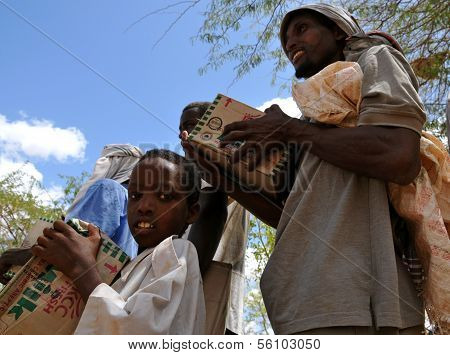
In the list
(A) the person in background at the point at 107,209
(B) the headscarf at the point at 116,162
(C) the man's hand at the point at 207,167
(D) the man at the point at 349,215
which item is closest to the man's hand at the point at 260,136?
(D) the man at the point at 349,215

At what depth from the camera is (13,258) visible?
2174 mm

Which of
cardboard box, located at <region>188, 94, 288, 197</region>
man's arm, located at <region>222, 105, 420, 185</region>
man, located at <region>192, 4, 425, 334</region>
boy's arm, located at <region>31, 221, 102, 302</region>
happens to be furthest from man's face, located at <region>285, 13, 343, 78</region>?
boy's arm, located at <region>31, 221, 102, 302</region>

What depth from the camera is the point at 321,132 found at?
6.14 ft

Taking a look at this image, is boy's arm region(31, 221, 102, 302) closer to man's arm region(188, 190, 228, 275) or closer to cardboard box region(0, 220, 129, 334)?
cardboard box region(0, 220, 129, 334)

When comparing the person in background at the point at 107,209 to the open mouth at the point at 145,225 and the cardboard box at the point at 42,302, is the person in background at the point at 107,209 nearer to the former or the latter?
the open mouth at the point at 145,225

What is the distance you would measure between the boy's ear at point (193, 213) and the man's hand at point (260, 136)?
390mm

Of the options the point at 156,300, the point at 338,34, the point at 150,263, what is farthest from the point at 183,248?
the point at 338,34

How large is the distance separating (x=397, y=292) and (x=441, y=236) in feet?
0.97

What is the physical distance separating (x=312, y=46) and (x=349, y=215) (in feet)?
3.13

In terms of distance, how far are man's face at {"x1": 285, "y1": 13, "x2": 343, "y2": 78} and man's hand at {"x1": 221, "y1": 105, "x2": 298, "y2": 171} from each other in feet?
1.43

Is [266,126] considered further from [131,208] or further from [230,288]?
[230,288]

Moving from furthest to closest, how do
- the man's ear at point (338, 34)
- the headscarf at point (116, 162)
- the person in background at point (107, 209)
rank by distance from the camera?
the headscarf at point (116, 162) → the person in background at point (107, 209) → the man's ear at point (338, 34)

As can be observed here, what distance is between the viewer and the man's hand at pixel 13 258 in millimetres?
2123

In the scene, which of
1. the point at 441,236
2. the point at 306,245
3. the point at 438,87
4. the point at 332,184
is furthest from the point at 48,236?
the point at 438,87
